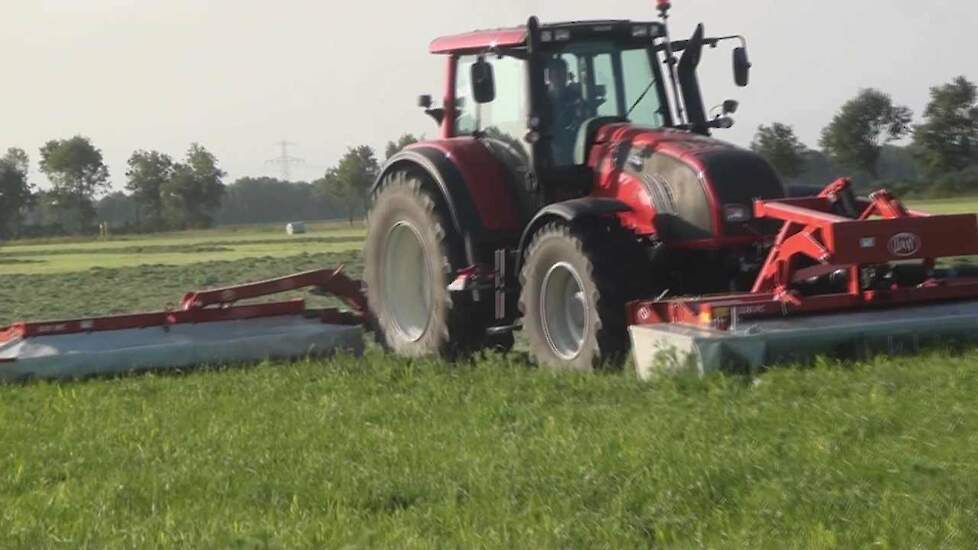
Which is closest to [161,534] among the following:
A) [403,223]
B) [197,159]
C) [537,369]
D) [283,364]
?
[537,369]

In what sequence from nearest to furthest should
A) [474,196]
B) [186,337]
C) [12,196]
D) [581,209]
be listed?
1. [581,209]
2. [474,196]
3. [186,337]
4. [12,196]

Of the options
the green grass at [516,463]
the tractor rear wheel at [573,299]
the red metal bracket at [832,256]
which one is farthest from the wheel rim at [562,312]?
the red metal bracket at [832,256]

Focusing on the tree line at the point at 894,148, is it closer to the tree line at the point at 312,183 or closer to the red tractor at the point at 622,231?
the tree line at the point at 312,183

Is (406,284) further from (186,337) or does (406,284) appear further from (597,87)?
(597,87)

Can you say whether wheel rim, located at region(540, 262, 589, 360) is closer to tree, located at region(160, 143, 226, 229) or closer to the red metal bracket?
the red metal bracket

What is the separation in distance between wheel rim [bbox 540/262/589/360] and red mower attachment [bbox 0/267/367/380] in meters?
2.16

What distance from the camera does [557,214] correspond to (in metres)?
10.0

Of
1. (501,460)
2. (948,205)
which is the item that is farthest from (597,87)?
(948,205)

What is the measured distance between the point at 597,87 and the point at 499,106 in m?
0.72

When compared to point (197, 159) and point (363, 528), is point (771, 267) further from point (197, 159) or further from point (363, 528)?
point (197, 159)

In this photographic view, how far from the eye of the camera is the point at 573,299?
10297 millimetres

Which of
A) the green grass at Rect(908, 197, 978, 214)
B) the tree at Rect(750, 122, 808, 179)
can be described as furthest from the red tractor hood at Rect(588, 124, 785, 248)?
the tree at Rect(750, 122, 808, 179)

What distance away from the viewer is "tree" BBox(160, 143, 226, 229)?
→ 320 feet

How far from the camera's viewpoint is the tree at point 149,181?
97938mm
